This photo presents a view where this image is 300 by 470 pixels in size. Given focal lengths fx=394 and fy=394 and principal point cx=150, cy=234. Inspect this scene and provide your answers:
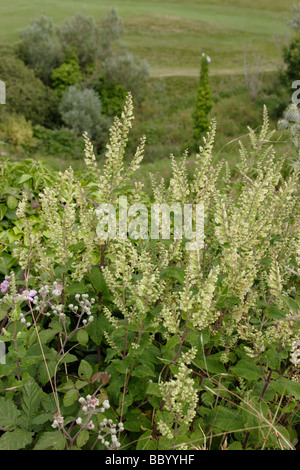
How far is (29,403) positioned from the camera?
189 centimetres

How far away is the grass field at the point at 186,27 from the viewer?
27469mm

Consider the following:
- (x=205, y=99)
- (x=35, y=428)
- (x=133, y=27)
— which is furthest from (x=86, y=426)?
(x=133, y=27)

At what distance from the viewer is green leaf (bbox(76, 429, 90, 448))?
1697 millimetres

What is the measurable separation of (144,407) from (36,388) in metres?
0.64

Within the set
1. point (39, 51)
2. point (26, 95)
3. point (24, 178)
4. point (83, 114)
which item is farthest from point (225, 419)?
point (39, 51)

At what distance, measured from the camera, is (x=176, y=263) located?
2652 millimetres

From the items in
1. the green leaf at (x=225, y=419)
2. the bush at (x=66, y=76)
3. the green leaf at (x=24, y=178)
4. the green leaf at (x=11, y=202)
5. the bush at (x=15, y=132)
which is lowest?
the bush at (x=15, y=132)

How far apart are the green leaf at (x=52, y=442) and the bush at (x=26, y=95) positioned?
656 inches

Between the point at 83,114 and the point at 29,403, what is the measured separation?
15907mm

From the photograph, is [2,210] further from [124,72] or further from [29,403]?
[124,72]

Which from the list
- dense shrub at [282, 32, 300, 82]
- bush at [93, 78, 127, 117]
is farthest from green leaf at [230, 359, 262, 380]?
dense shrub at [282, 32, 300, 82]

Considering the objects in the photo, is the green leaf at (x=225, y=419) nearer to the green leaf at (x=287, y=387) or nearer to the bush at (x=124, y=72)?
the green leaf at (x=287, y=387)

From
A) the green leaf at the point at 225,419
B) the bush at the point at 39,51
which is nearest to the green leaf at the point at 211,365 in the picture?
the green leaf at the point at 225,419
